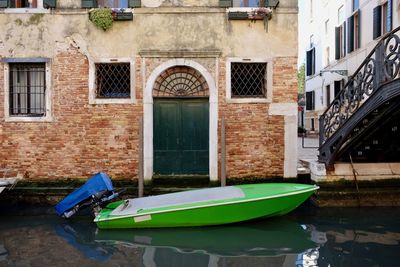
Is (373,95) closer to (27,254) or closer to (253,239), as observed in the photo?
(253,239)

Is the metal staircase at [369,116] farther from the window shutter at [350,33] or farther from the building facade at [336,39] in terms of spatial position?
the window shutter at [350,33]

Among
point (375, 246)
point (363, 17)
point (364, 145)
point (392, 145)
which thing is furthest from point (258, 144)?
point (363, 17)

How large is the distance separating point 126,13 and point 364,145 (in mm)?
4860

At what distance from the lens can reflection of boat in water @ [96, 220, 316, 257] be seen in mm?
5254

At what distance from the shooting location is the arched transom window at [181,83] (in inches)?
305

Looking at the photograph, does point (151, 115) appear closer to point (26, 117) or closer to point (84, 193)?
point (84, 193)

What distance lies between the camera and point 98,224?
6125 millimetres

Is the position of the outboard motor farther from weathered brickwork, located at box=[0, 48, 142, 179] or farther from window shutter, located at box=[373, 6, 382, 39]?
window shutter, located at box=[373, 6, 382, 39]

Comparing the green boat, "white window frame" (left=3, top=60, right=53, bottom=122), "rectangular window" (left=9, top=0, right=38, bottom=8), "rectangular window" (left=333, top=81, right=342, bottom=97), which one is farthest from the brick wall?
"rectangular window" (left=333, top=81, right=342, bottom=97)

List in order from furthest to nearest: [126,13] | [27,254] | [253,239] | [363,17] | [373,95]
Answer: [363,17]
[126,13]
[373,95]
[253,239]
[27,254]

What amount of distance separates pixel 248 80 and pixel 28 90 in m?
4.02

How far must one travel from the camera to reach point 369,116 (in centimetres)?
690

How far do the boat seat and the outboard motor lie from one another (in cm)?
28

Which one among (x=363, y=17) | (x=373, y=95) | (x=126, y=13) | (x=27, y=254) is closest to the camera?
(x=27, y=254)
